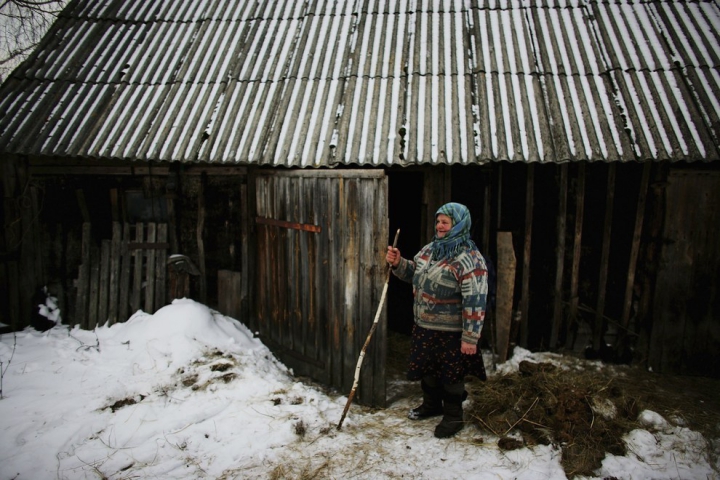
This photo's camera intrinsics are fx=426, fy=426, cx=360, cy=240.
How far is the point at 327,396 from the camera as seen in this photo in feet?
15.3

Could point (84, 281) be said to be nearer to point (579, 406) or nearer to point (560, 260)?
point (579, 406)

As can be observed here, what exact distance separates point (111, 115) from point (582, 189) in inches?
233

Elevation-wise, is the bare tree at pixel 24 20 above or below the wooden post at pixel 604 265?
above

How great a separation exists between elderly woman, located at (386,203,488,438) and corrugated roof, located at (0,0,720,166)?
1057 mm

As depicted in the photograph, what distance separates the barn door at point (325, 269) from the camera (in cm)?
436

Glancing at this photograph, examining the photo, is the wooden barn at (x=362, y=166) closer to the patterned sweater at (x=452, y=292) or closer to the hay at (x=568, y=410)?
the patterned sweater at (x=452, y=292)

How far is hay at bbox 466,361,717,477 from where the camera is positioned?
146 inches

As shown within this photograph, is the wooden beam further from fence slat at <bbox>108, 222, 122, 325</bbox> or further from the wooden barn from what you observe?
fence slat at <bbox>108, 222, 122, 325</bbox>

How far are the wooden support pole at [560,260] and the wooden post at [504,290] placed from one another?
1.97 ft

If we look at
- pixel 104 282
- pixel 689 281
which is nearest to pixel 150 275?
pixel 104 282

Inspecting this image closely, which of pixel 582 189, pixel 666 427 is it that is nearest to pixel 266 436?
pixel 666 427

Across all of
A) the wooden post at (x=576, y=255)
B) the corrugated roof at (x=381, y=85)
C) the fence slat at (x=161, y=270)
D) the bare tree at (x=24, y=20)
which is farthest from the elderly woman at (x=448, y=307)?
the bare tree at (x=24, y=20)

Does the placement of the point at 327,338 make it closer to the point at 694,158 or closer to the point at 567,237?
the point at 567,237

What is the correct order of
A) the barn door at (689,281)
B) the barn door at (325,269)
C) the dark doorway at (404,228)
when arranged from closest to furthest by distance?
the barn door at (325,269), the barn door at (689,281), the dark doorway at (404,228)
